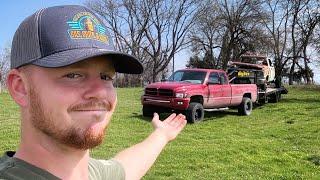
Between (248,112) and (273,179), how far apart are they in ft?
38.4

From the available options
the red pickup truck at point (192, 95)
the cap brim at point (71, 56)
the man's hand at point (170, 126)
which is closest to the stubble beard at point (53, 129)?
the cap brim at point (71, 56)

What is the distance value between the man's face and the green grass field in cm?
597

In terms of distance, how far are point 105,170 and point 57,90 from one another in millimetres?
615

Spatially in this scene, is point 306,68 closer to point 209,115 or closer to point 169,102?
point 209,115

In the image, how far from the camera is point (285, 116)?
57.0 ft

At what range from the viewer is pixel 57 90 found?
1.58 metres

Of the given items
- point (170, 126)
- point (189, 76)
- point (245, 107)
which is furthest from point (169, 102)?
point (170, 126)

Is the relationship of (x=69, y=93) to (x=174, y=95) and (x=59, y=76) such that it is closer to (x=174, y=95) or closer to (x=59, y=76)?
(x=59, y=76)

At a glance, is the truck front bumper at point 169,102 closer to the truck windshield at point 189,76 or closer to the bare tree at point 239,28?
the truck windshield at point 189,76

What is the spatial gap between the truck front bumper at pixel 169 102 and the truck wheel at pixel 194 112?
181 mm

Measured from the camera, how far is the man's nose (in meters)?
1.66

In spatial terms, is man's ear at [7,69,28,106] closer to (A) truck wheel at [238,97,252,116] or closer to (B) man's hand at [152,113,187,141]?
(B) man's hand at [152,113,187,141]

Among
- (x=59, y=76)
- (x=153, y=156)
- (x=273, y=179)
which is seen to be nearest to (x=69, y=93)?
(x=59, y=76)

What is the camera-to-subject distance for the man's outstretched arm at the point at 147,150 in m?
2.41
